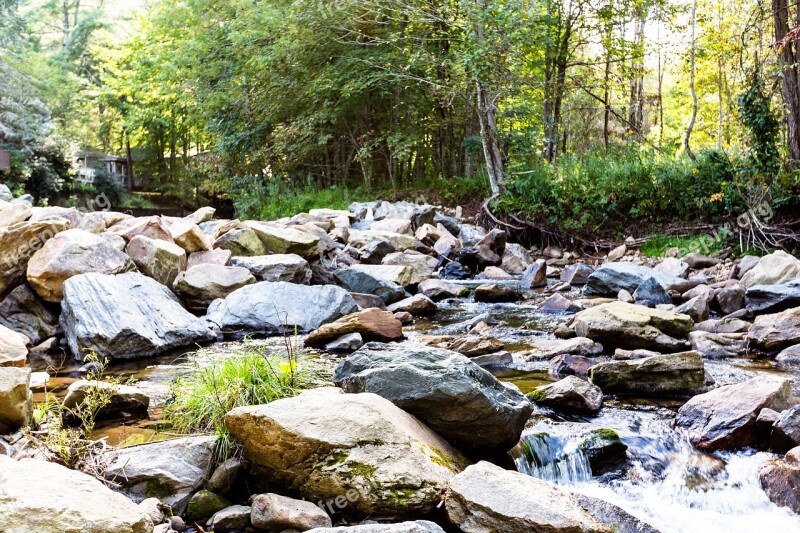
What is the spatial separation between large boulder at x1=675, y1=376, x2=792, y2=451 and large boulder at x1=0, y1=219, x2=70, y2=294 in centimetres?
613

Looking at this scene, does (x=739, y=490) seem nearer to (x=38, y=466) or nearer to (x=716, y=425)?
(x=716, y=425)

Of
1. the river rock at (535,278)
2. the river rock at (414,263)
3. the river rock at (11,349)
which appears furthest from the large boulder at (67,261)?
the river rock at (535,278)

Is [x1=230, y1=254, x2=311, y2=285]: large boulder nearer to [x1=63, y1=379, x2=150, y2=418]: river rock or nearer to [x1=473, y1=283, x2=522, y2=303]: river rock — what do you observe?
[x1=473, y1=283, x2=522, y2=303]: river rock

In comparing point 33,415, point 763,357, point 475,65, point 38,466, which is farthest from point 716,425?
point 475,65

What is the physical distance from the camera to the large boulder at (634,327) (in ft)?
18.1

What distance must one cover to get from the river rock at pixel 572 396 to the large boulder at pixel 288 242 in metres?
5.40

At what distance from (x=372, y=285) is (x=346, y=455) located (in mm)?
5371

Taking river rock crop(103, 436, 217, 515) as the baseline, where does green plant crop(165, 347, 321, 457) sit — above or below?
above

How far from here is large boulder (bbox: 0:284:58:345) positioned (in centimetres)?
632

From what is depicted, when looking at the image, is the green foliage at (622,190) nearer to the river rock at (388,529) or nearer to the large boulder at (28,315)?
the large boulder at (28,315)

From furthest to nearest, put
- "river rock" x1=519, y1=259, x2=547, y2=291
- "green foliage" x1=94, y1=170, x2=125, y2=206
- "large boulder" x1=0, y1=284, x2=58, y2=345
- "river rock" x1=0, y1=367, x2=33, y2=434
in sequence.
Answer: "green foliage" x1=94, y1=170, x2=125, y2=206 → "river rock" x1=519, y1=259, x2=547, y2=291 → "large boulder" x1=0, y1=284, x2=58, y2=345 → "river rock" x1=0, y1=367, x2=33, y2=434

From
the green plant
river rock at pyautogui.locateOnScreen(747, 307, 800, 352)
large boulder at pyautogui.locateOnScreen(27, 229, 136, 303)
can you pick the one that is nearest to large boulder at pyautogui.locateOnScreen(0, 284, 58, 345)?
large boulder at pyautogui.locateOnScreen(27, 229, 136, 303)

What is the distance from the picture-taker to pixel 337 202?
18.4 meters

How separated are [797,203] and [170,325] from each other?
887 cm
